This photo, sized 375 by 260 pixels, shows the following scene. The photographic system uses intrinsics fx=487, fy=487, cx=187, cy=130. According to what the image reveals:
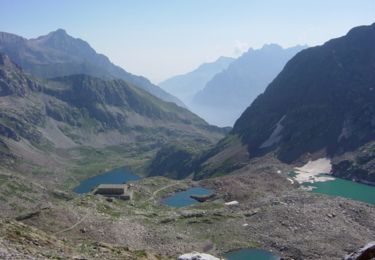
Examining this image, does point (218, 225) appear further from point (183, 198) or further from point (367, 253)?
point (367, 253)

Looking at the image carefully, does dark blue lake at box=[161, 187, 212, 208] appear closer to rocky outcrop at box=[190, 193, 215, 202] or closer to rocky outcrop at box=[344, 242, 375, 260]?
rocky outcrop at box=[190, 193, 215, 202]

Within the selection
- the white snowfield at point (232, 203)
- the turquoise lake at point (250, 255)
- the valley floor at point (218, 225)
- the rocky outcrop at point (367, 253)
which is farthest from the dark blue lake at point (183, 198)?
the rocky outcrop at point (367, 253)

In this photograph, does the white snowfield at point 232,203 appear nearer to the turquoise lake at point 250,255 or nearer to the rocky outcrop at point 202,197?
the rocky outcrop at point 202,197

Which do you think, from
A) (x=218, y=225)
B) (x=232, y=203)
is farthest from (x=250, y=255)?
(x=232, y=203)

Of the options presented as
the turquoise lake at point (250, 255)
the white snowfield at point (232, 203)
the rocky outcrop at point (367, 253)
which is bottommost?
the turquoise lake at point (250, 255)

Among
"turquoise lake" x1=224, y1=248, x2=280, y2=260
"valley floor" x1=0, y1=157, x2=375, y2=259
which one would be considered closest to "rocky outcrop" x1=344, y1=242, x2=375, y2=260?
"valley floor" x1=0, y1=157, x2=375, y2=259

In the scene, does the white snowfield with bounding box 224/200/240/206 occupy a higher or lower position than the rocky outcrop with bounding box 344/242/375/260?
lower

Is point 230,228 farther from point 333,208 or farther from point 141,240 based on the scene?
point 333,208
